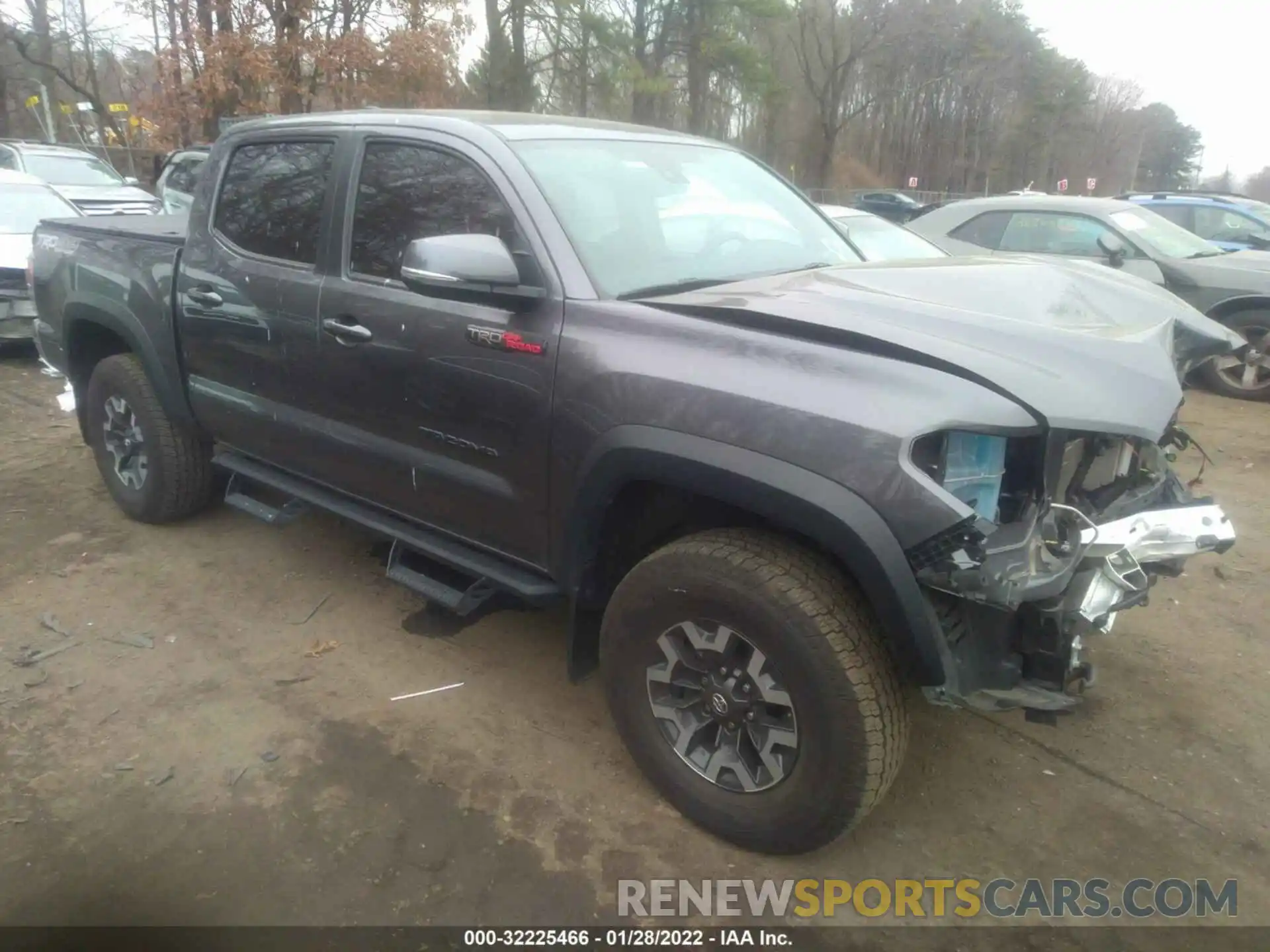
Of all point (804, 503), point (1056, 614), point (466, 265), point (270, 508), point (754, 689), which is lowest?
point (270, 508)

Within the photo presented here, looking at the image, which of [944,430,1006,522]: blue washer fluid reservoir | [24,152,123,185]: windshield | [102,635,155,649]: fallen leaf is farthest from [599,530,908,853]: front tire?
[24,152,123,185]: windshield

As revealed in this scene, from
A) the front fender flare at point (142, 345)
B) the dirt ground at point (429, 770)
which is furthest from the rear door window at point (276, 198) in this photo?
the dirt ground at point (429, 770)

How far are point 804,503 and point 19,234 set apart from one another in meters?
9.52

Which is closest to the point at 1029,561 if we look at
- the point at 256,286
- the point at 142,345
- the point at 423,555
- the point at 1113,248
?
the point at 423,555

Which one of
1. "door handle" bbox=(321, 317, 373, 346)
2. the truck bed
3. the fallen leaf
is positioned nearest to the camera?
"door handle" bbox=(321, 317, 373, 346)

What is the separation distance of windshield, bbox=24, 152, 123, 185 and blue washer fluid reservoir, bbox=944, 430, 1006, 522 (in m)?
16.3

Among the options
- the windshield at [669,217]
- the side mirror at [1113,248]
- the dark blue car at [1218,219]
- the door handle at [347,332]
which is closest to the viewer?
the windshield at [669,217]

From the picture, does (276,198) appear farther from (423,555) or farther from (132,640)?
(132,640)

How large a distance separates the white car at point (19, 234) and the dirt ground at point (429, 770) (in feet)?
17.0

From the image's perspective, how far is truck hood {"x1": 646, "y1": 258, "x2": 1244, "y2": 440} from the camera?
232cm

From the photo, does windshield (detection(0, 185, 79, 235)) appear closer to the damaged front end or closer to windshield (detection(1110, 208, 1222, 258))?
the damaged front end

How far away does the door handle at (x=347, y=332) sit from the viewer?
331 centimetres

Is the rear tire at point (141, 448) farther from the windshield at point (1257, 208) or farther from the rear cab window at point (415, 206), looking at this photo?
the windshield at point (1257, 208)

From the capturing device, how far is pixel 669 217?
3258 mm
